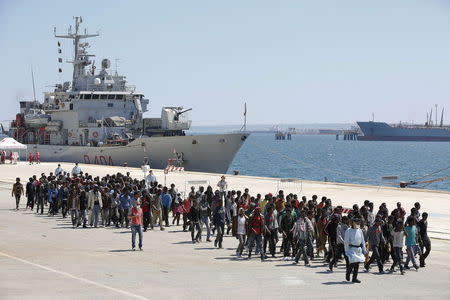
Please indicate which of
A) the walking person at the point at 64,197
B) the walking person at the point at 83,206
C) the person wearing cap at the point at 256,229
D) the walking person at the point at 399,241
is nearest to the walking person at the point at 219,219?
the person wearing cap at the point at 256,229

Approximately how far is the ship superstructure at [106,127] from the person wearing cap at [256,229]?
35.1 m

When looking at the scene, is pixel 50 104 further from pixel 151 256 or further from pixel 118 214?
pixel 151 256

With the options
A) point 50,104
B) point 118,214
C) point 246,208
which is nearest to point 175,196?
point 118,214

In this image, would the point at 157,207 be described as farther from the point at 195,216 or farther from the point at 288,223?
the point at 288,223

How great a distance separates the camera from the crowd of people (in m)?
16.0

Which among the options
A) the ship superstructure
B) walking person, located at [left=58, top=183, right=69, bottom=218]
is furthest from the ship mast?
walking person, located at [left=58, top=183, right=69, bottom=218]

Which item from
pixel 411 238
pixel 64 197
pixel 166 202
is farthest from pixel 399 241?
pixel 64 197

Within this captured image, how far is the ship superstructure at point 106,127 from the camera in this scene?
53938 mm

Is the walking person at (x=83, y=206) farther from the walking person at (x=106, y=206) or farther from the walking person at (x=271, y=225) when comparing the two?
the walking person at (x=271, y=225)

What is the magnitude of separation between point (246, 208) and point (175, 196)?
4457mm

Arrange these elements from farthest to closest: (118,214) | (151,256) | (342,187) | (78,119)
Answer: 1. (78,119)
2. (342,187)
3. (118,214)
4. (151,256)

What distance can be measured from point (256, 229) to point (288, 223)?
831mm

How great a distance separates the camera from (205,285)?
1429 centimetres

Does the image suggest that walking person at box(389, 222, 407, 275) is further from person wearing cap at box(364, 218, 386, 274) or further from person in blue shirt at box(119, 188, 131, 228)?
person in blue shirt at box(119, 188, 131, 228)
